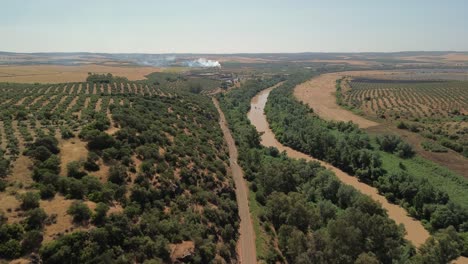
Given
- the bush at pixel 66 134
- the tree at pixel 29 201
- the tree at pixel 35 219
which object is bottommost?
the tree at pixel 35 219

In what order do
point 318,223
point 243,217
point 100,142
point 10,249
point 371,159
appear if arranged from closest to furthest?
1. point 10,249
2. point 318,223
3. point 100,142
4. point 243,217
5. point 371,159

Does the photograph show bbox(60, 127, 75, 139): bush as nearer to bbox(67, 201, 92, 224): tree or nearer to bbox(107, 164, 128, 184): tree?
bbox(107, 164, 128, 184): tree

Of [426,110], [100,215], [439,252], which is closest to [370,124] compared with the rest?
[426,110]

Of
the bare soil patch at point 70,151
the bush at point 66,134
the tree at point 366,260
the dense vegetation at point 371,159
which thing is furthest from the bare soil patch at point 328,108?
the bush at point 66,134

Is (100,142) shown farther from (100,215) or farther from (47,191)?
(100,215)

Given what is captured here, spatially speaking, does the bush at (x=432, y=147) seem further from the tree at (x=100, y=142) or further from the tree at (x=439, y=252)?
the tree at (x=100, y=142)

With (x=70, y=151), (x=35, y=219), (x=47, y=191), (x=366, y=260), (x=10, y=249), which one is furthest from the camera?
(x=70, y=151)
